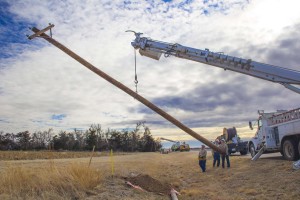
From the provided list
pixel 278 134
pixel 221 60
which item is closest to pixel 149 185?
pixel 221 60

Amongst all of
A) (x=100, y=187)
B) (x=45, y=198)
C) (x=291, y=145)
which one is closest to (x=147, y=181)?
(x=100, y=187)

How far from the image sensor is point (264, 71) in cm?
1512

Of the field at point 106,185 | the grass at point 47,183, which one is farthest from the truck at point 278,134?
the grass at point 47,183

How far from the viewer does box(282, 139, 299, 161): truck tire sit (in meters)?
17.6

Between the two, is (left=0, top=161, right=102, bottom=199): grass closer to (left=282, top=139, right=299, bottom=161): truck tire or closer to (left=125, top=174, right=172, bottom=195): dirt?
(left=125, top=174, right=172, bottom=195): dirt

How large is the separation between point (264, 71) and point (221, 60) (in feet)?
6.44

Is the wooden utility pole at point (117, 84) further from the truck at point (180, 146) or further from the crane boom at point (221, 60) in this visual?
the truck at point (180, 146)

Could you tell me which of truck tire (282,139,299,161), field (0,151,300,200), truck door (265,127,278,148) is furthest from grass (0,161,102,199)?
truck door (265,127,278,148)

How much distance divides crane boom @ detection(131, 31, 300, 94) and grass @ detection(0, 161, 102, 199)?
7677 mm

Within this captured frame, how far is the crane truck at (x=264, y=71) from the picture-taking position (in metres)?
14.9

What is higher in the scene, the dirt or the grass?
the grass

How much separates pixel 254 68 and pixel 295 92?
1962mm

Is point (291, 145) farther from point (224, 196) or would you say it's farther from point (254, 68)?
point (224, 196)

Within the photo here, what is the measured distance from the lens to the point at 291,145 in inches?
705
